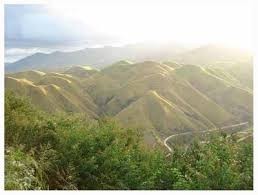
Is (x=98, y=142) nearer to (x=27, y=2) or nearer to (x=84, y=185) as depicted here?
(x=84, y=185)

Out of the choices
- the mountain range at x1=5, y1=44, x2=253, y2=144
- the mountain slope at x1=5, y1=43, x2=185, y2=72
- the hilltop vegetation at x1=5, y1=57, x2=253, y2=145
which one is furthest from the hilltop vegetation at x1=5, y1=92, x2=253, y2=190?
the hilltop vegetation at x1=5, y1=57, x2=253, y2=145

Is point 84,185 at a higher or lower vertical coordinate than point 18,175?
lower

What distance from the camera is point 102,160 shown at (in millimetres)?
3752

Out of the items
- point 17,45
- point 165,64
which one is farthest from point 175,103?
point 17,45

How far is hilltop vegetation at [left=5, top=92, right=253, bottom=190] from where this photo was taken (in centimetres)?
311

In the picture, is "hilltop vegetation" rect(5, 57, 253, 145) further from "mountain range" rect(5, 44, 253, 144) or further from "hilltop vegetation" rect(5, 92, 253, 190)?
"hilltop vegetation" rect(5, 92, 253, 190)

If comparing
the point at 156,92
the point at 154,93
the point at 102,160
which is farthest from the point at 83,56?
the point at 156,92

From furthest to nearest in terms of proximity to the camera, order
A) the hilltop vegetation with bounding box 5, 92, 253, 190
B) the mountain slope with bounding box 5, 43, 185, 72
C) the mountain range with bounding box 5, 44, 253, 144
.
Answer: the mountain range with bounding box 5, 44, 253, 144, the mountain slope with bounding box 5, 43, 185, 72, the hilltop vegetation with bounding box 5, 92, 253, 190

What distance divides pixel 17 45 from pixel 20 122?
910 millimetres

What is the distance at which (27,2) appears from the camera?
3.17 metres

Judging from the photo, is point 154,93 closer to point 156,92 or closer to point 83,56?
→ point 156,92

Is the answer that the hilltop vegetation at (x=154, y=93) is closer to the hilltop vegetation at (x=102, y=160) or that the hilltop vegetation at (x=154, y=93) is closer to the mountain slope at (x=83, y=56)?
the mountain slope at (x=83, y=56)
